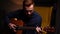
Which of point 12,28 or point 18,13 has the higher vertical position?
point 18,13

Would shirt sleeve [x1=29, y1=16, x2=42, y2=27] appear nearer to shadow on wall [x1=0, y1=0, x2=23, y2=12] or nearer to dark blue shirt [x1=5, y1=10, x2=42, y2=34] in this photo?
dark blue shirt [x1=5, y1=10, x2=42, y2=34]

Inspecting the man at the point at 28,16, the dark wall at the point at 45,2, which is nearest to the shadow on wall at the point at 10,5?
the man at the point at 28,16

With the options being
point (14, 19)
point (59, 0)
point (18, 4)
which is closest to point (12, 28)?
point (14, 19)

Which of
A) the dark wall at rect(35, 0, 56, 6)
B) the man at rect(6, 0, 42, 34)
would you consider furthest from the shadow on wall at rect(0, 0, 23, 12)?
the dark wall at rect(35, 0, 56, 6)

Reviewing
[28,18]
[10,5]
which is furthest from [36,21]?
[10,5]

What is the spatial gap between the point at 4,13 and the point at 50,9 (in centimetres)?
37

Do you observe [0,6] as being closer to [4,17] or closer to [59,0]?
[4,17]

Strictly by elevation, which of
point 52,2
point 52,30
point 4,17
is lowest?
point 52,30

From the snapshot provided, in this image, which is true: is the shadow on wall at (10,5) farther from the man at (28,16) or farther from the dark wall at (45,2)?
the dark wall at (45,2)

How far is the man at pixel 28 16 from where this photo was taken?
1.73 m

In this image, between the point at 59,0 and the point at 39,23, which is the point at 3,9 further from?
the point at 59,0

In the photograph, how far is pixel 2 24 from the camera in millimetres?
1750

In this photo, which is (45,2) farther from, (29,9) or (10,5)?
(10,5)

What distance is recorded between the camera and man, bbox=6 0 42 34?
1727mm
